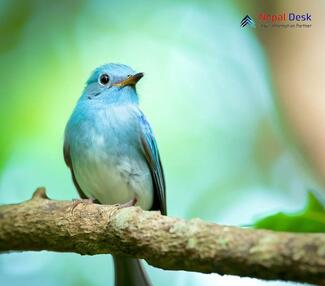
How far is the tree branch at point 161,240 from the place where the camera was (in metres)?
1.73

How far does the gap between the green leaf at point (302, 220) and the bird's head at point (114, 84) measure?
188 cm

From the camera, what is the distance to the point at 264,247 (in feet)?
5.87

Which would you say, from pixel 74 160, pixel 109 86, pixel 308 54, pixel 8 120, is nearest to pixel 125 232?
pixel 74 160

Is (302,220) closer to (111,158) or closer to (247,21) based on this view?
(111,158)

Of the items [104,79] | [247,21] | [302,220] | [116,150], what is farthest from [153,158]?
[302,220]

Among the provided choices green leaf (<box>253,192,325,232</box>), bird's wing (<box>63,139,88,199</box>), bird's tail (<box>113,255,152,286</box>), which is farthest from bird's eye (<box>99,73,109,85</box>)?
green leaf (<box>253,192,325,232</box>)

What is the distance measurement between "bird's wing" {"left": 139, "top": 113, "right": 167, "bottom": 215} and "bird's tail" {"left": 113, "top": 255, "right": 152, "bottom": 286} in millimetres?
423

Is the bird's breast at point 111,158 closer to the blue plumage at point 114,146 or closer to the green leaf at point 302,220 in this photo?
the blue plumage at point 114,146

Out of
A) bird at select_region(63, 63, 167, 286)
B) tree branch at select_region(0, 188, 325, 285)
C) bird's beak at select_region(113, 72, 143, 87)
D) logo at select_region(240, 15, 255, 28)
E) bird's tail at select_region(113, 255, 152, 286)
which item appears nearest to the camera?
tree branch at select_region(0, 188, 325, 285)

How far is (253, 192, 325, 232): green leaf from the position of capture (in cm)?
177

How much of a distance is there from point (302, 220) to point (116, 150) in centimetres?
178

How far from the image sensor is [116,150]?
3.43 metres

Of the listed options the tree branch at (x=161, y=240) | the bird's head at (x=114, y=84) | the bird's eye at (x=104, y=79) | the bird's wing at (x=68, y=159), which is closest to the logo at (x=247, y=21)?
the bird's head at (x=114, y=84)

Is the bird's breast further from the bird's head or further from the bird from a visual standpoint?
the bird's head
